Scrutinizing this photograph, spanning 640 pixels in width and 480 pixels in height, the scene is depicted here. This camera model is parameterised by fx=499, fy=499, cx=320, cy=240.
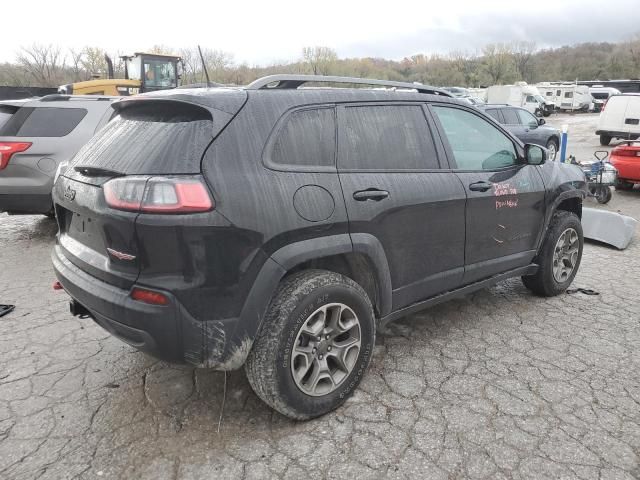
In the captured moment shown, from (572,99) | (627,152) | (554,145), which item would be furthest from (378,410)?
(572,99)

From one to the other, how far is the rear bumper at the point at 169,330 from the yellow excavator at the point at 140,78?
1230 centimetres

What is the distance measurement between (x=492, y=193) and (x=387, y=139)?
1.00m

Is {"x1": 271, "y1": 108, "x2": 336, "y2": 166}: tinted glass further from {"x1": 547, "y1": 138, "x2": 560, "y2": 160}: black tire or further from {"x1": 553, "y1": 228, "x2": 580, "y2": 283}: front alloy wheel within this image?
{"x1": 547, "y1": 138, "x2": 560, "y2": 160}: black tire

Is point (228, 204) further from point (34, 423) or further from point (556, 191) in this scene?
point (556, 191)

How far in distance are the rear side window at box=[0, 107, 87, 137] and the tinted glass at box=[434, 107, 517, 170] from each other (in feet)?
15.9

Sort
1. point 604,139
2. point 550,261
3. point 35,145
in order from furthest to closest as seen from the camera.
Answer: point 604,139
point 35,145
point 550,261

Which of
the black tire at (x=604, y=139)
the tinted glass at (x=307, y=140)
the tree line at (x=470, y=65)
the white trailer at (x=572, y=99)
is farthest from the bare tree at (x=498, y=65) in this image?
the tinted glass at (x=307, y=140)

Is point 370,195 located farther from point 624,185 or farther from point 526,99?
point 526,99

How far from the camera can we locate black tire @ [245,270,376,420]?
2.42m

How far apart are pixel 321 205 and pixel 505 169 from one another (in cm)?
189

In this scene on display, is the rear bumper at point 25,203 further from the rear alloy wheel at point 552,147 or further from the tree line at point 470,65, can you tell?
the tree line at point 470,65

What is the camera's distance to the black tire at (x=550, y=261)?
4211mm

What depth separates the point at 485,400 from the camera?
2.86 meters

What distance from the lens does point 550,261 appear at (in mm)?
4242
